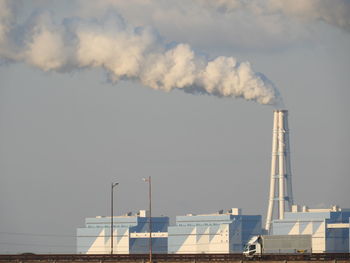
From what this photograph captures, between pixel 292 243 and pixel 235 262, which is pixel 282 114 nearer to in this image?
pixel 292 243

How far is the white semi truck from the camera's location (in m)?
97.0

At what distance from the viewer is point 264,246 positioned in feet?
344

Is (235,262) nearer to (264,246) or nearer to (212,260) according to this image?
(212,260)

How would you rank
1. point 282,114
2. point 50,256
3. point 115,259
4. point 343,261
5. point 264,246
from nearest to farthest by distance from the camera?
1. point 343,261
2. point 115,259
3. point 50,256
4. point 264,246
5. point 282,114

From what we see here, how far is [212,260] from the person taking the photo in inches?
3029

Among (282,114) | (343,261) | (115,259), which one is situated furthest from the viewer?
(282,114)

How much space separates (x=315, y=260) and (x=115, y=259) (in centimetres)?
1538

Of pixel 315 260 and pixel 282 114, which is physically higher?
pixel 282 114

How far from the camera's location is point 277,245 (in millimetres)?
107562

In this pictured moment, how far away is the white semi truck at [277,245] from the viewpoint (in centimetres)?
9700

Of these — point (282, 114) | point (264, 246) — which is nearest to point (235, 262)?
point (264, 246)

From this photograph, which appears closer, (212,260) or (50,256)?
(212,260)

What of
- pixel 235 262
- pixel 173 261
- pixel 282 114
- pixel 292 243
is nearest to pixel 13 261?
pixel 173 261

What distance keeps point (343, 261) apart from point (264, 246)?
3093 cm
